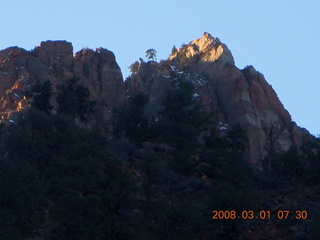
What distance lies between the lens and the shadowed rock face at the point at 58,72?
6725cm

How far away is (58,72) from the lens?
7038 cm

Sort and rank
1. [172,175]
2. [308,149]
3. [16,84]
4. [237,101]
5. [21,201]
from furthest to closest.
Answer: [237,101] < [16,84] < [308,149] < [172,175] < [21,201]

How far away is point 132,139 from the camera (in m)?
52.7

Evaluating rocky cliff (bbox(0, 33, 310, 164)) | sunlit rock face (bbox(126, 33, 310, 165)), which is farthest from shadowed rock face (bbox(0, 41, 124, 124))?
sunlit rock face (bbox(126, 33, 310, 165))

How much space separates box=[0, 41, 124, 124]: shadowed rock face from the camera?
67250 mm

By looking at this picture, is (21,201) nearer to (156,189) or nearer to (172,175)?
(156,189)

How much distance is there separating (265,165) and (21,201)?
22.5 metres

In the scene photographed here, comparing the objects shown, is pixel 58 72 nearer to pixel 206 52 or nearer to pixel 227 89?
pixel 227 89

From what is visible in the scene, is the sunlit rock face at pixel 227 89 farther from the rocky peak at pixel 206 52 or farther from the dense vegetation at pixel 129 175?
the dense vegetation at pixel 129 175

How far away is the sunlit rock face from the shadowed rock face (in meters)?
2.51

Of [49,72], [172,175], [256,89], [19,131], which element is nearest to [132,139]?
[172,175]
